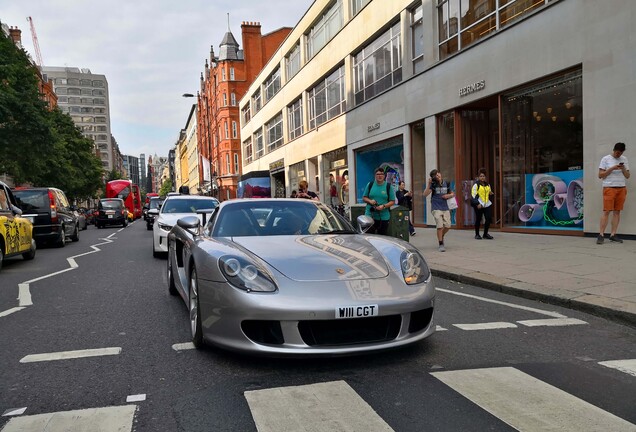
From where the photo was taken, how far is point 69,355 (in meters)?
3.81

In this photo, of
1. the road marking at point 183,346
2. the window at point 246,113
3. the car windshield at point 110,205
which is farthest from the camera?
the window at point 246,113

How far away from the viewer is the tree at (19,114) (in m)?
22.3

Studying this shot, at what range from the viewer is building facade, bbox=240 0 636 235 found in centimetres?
1027

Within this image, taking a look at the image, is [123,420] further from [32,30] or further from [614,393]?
[32,30]

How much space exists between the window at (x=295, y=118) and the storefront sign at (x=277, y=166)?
259cm

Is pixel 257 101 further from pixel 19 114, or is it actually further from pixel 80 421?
pixel 80 421

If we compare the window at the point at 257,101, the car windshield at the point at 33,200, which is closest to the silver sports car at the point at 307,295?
the car windshield at the point at 33,200

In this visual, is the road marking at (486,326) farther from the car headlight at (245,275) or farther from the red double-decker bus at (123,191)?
the red double-decker bus at (123,191)

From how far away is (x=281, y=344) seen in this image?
321cm

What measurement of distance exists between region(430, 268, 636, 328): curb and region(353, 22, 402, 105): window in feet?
42.6

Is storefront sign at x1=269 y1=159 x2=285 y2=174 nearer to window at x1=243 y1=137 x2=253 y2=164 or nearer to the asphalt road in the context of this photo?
window at x1=243 y1=137 x2=253 y2=164

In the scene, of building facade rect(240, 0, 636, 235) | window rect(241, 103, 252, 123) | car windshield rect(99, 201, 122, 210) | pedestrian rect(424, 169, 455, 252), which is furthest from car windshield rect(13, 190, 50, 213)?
window rect(241, 103, 252, 123)

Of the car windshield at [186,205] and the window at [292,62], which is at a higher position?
the window at [292,62]

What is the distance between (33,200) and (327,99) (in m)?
16.1
